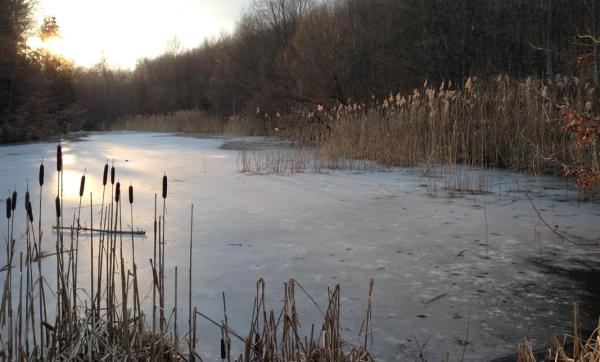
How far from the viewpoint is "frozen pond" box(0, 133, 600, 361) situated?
1.80 m

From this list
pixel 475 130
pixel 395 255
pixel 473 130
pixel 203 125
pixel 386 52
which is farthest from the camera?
pixel 203 125

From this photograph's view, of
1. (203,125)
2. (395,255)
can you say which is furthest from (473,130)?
(203,125)

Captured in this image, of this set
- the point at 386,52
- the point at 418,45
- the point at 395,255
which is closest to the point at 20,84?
the point at 386,52

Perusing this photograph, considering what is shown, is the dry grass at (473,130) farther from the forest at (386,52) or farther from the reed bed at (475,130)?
the forest at (386,52)

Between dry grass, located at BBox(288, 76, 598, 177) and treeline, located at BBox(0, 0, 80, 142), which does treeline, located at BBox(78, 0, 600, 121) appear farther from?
treeline, located at BBox(0, 0, 80, 142)

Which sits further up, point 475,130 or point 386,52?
point 386,52

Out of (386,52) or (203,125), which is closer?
(386,52)

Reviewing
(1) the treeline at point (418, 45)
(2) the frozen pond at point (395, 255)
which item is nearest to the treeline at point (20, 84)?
(1) the treeline at point (418, 45)

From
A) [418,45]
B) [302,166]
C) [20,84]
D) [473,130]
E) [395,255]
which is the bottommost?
[395,255]

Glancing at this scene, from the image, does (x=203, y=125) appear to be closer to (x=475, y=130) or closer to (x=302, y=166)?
(x=302, y=166)

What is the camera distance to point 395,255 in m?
2.69

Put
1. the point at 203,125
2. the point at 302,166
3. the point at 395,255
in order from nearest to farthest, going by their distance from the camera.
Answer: the point at 395,255, the point at 302,166, the point at 203,125

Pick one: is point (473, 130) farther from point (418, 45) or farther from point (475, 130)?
point (418, 45)

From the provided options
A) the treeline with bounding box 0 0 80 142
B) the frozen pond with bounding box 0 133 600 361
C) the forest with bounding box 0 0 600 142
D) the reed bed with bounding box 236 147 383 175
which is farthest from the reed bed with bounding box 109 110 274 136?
the frozen pond with bounding box 0 133 600 361
